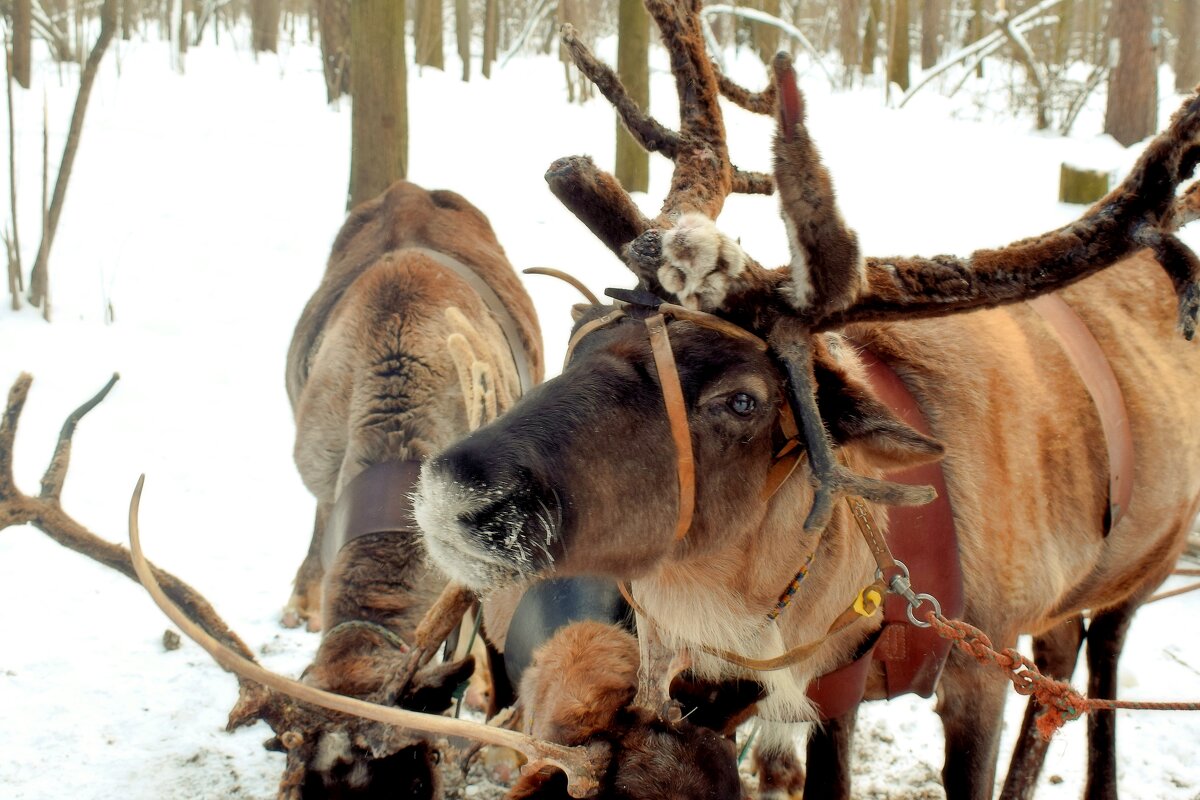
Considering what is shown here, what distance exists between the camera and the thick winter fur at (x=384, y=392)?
3.03m

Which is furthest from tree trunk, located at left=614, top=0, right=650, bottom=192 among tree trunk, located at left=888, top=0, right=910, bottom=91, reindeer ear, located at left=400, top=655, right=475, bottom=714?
tree trunk, located at left=888, top=0, right=910, bottom=91

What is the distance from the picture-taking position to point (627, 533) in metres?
2.18

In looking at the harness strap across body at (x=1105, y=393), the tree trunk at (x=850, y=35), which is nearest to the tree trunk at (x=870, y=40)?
the tree trunk at (x=850, y=35)

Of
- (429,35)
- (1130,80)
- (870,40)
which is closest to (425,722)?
(1130,80)

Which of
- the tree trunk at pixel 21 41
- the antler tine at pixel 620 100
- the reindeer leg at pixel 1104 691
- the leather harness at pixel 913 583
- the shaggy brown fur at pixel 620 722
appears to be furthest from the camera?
the tree trunk at pixel 21 41

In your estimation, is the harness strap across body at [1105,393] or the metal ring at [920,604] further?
the harness strap across body at [1105,393]

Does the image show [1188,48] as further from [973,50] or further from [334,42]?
[334,42]

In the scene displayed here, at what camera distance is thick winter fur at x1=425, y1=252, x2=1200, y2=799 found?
212cm

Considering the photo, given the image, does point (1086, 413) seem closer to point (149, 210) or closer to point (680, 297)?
point (680, 297)

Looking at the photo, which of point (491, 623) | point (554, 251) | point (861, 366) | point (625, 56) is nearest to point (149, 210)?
point (554, 251)

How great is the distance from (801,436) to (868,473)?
0.39 meters

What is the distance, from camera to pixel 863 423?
7.21ft

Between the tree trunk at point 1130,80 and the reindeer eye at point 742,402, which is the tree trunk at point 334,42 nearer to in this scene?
the tree trunk at point 1130,80

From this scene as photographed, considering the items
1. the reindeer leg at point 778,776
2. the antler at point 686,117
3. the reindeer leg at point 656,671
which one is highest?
the antler at point 686,117
